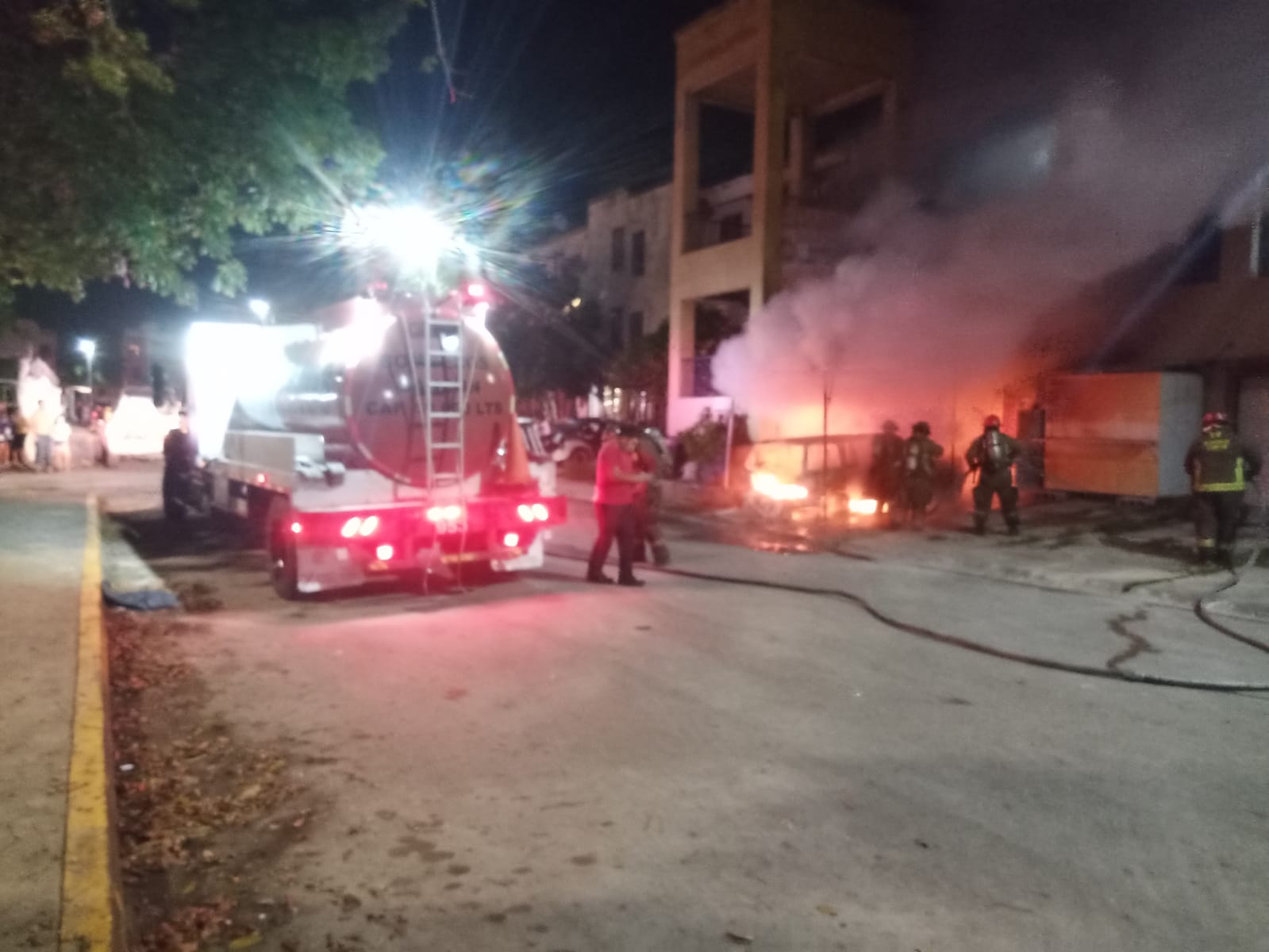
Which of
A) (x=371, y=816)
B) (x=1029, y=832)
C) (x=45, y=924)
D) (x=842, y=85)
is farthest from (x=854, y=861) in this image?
(x=842, y=85)

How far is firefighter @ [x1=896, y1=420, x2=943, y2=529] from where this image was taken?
13023 millimetres

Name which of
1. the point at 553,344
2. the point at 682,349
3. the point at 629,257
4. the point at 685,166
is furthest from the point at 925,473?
the point at 553,344

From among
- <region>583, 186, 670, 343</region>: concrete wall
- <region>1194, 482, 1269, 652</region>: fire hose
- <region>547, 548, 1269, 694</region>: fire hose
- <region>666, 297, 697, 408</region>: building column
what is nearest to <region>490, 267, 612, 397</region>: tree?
<region>583, 186, 670, 343</region>: concrete wall

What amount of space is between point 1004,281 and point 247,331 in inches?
424

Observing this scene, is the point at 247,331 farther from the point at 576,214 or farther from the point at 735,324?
the point at 576,214

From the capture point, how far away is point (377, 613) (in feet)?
26.3

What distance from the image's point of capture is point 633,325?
30.0 m

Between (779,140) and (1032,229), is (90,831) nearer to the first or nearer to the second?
(1032,229)

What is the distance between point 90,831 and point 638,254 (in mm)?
27348

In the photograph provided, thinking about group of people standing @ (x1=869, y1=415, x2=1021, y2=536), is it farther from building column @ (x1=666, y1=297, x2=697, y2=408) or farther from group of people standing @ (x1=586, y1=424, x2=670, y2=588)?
building column @ (x1=666, y1=297, x2=697, y2=408)

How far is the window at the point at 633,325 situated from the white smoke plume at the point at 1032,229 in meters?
12.3

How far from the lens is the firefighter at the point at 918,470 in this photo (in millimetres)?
13023

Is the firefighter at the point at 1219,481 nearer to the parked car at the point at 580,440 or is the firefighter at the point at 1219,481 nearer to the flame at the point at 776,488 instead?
the flame at the point at 776,488

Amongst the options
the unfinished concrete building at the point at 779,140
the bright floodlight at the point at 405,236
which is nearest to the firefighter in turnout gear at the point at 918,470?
the unfinished concrete building at the point at 779,140
